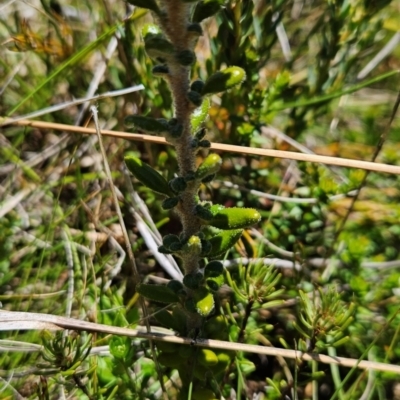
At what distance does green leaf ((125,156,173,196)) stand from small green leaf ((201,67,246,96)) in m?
0.29

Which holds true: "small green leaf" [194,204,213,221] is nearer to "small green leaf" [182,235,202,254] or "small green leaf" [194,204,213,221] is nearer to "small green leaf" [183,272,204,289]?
"small green leaf" [182,235,202,254]

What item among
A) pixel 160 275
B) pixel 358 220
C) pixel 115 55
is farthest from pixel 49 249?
pixel 358 220

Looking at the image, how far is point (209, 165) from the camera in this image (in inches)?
51.3

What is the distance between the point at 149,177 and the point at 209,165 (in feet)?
0.65

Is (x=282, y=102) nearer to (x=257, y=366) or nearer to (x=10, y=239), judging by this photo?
(x=257, y=366)

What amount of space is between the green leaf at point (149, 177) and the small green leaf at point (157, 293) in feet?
0.96

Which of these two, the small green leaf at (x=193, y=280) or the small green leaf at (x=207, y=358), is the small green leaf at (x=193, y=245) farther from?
the small green leaf at (x=207, y=358)

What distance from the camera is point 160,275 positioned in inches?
90.7

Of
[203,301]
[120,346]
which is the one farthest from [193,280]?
[120,346]

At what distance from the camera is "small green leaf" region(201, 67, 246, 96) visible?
122cm

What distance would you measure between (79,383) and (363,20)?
170 centimetres

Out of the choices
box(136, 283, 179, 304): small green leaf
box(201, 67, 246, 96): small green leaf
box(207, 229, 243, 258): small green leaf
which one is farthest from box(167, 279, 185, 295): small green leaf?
box(201, 67, 246, 96): small green leaf

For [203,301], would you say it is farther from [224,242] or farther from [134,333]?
[134,333]

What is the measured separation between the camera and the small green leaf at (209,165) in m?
1.30
